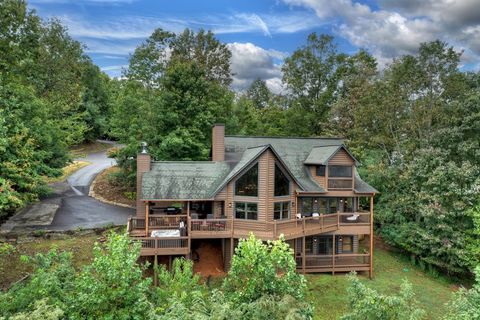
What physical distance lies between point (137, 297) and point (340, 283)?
12730 millimetres

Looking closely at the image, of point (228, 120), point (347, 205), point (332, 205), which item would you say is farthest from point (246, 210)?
point (228, 120)

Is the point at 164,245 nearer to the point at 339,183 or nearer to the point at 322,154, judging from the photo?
the point at 322,154

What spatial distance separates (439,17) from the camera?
2605cm

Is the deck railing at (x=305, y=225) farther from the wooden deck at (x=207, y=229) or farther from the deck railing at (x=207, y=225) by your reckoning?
the deck railing at (x=207, y=225)

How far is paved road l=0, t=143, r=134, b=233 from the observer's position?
19281mm

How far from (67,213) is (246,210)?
41.6 feet

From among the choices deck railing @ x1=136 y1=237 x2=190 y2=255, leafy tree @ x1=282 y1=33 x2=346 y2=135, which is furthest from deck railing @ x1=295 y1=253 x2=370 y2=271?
leafy tree @ x1=282 y1=33 x2=346 y2=135

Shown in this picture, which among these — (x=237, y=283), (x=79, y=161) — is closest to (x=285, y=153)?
(x=237, y=283)

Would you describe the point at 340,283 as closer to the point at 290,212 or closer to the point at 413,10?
the point at 290,212

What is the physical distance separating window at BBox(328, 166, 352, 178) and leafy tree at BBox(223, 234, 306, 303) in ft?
39.6

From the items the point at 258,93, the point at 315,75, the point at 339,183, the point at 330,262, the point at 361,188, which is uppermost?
the point at 258,93

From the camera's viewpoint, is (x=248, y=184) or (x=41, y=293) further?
(x=248, y=184)

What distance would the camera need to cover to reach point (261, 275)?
793 cm

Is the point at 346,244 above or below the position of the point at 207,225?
below
